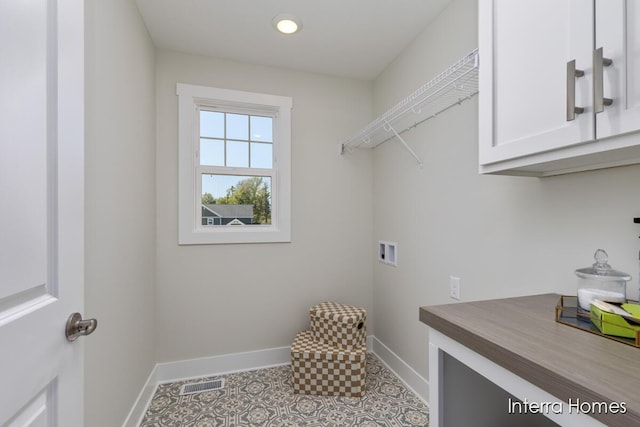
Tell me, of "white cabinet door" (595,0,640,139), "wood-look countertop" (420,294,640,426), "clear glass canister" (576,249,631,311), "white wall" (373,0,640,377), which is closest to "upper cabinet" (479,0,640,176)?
"white cabinet door" (595,0,640,139)

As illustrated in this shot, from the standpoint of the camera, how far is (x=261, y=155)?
2.49 meters

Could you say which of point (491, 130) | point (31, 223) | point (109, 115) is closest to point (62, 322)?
point (31, 223)

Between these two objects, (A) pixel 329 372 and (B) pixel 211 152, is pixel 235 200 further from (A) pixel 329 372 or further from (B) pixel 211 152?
(A) pixel 329 372

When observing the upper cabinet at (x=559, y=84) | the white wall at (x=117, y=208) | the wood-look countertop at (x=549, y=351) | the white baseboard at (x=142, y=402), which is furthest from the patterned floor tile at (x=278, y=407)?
the upper cabinet at (x=559, y=84)

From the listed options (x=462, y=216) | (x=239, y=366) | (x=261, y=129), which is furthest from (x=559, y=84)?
(x=239, y=366)

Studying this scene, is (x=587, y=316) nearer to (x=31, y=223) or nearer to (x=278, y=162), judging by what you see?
(x=31, y=223)

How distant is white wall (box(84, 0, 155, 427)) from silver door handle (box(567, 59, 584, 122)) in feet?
5.20

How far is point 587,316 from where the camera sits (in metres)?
0.83

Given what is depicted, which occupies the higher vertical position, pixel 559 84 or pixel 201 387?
pixel 559 84

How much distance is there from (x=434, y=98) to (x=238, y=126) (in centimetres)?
154

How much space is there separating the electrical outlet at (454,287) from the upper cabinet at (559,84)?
768mm

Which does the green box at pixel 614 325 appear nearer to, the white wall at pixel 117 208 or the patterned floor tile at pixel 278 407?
the patterned floor tile at pixel 278 407

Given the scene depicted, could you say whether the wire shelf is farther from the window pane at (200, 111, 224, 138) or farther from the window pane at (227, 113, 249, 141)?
the window pane at (200, 111, 224, 138)

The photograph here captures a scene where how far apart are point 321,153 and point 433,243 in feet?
4.00
